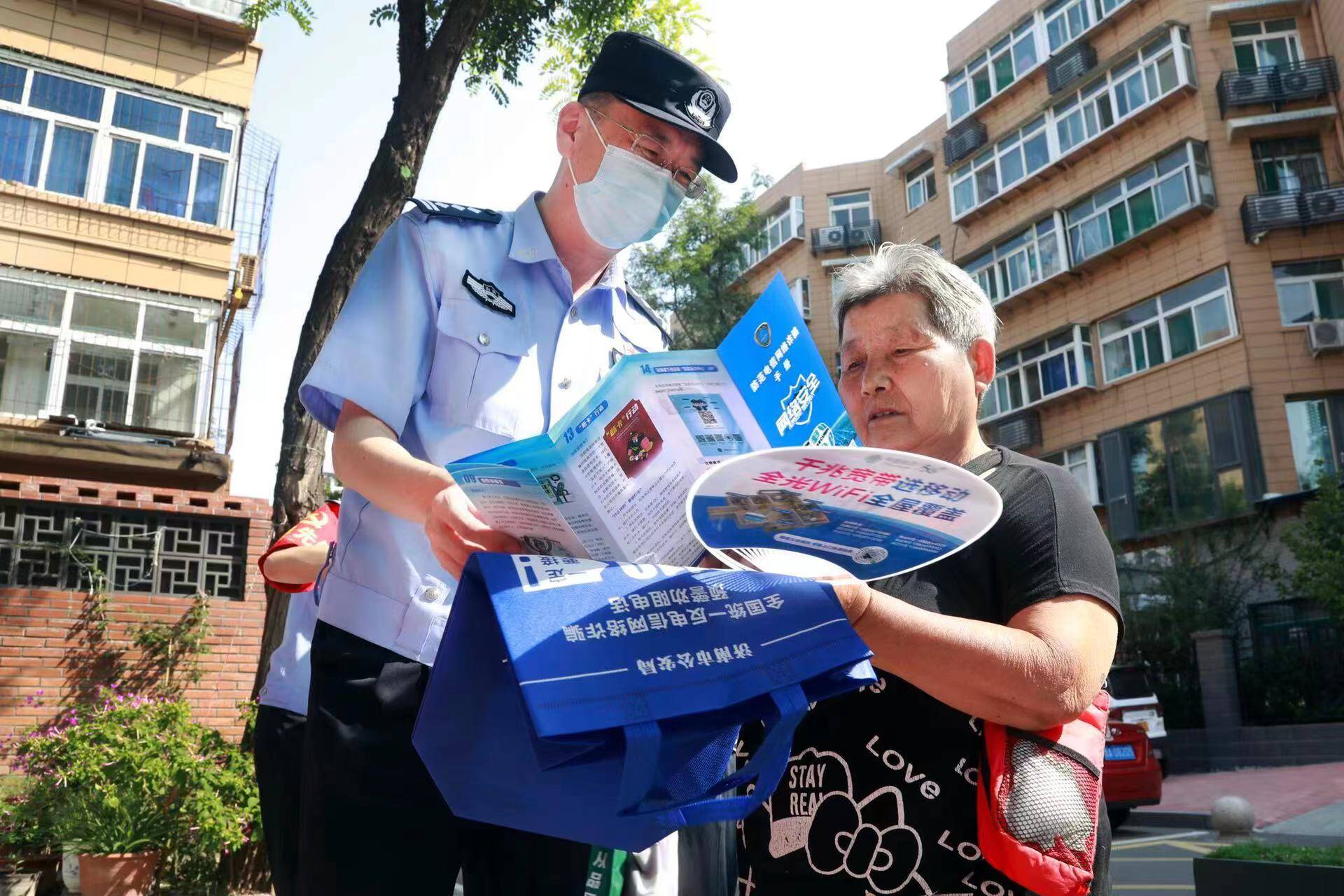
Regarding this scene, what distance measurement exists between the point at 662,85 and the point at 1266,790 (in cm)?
1422

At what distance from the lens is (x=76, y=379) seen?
564 inches

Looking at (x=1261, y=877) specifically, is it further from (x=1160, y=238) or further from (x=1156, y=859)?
(x=1160, y=238)

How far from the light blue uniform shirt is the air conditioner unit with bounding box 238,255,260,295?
14.8 metres

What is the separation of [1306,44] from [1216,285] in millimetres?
5166

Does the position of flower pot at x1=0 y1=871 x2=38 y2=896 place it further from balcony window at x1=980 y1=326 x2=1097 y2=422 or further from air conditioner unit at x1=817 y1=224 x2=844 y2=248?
air conditioner unit at x1=817 y1=224 x2=844 y2=248

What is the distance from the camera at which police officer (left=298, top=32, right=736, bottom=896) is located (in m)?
1.53

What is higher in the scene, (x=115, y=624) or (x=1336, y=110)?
(x=1336, y=110)

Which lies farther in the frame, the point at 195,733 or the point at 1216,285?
the point at 1216,285

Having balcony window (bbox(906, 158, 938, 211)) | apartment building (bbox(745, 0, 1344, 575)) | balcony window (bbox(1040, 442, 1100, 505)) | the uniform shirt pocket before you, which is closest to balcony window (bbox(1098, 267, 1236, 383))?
apartment building (bbox(745, 0, 1344, 575))

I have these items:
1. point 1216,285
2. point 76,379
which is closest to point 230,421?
point 76,379

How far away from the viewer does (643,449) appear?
1.12 metres

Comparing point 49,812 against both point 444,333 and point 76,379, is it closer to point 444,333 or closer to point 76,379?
point 444,333

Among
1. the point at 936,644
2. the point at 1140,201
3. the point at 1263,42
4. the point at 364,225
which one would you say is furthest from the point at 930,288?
the point at 1263,42

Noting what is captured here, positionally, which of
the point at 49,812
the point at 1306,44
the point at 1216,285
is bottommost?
the point at 49,812
